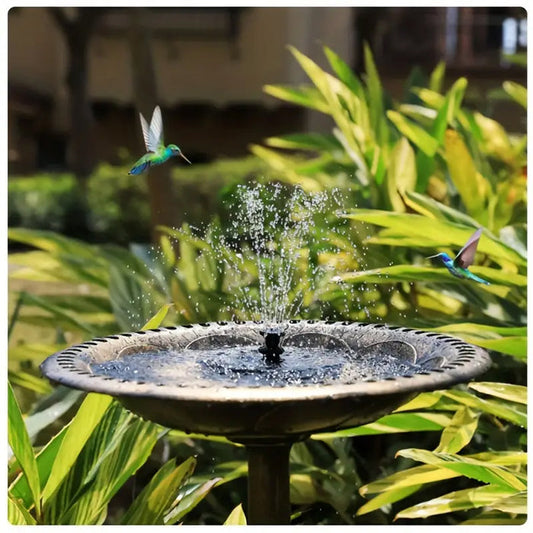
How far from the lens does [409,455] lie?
245 cm

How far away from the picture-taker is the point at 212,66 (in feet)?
51.3

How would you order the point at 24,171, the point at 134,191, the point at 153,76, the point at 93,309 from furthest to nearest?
the point at 24,171 → the point at 134,191 → the point at 153,76 → the point at 93,309

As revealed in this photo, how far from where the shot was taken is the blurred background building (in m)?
14.5

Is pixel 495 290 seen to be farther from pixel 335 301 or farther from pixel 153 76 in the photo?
pixel 153 76

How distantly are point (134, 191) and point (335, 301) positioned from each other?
27.5ft

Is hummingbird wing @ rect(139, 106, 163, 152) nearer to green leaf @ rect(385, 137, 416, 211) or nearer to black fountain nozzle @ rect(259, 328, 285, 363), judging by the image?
black fountain nozzle @ rect(259, 328, 285, 363)

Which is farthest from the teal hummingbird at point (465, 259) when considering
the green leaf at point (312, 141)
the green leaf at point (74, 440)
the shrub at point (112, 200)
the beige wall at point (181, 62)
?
the beige wall at point (181, 62)

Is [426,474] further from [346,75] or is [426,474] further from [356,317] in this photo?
[346,75]

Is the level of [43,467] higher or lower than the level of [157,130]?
lower

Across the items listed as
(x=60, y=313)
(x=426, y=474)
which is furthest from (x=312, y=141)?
(x=426, y=474)

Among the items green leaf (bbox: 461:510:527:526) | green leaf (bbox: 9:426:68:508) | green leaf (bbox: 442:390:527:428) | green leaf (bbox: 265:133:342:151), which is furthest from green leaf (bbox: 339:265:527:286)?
green leaf (bbox: 265:133:342:151)

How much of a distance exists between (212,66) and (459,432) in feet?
44.6

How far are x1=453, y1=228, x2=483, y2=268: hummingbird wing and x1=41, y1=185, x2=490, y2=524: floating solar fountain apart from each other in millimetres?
322
